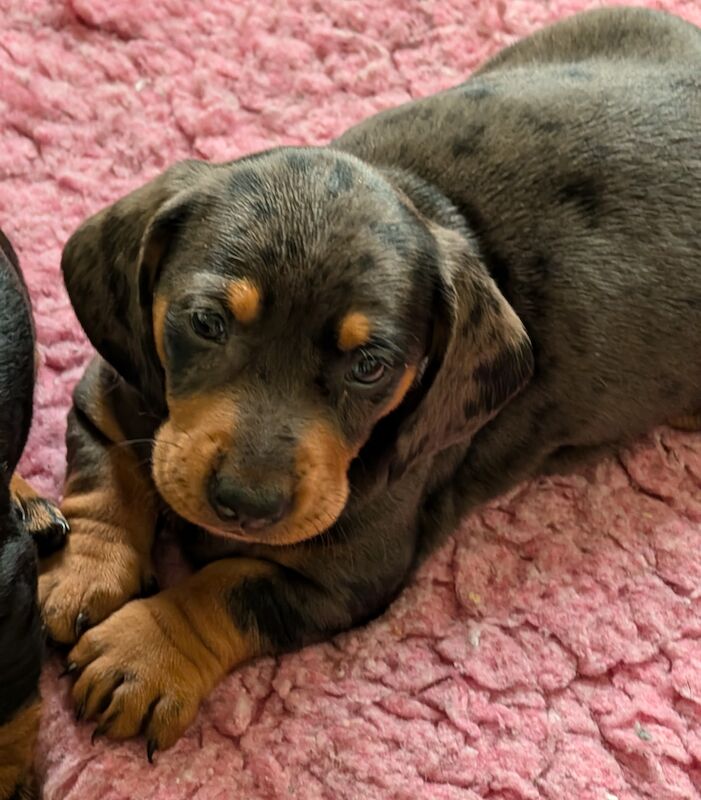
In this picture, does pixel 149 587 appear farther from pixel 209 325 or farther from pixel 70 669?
pixel 209 325

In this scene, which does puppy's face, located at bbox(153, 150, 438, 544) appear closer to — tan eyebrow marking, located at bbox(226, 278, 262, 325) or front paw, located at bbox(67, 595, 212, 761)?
tan eyebrow marking, located at bbox(226, 278, 262, 325)

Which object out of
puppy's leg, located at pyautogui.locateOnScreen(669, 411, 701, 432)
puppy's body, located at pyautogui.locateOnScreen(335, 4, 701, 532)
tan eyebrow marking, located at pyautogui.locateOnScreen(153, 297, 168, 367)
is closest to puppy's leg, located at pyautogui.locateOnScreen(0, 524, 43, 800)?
tan eyebrow marking, located at pyautogui.locateOnScreen(153, 297, 168, 367)

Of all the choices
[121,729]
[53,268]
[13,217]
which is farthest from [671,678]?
[13,217]

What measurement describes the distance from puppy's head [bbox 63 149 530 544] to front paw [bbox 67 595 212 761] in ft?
1.19

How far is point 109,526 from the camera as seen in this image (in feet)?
8.70

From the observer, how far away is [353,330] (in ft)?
7.29

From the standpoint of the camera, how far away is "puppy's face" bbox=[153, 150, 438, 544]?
7.23 ft

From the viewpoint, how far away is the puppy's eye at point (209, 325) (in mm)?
2240

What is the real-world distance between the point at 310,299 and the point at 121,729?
3.40 feet

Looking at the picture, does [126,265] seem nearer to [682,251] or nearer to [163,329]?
[163,329]

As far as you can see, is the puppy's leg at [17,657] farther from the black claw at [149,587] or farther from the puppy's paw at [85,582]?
the black claw at [149,587]

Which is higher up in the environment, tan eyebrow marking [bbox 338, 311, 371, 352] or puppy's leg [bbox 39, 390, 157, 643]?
A: tan eyebrow marking [bbox 338, 311, 371, 352]

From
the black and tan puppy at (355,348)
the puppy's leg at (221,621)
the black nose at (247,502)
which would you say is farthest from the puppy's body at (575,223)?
the black nose at (247,502)

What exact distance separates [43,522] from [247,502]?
0.66 meters
